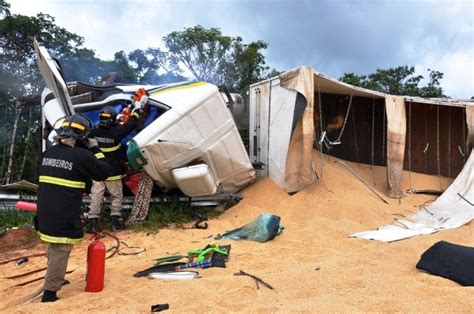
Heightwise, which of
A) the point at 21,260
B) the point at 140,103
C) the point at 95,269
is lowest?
the point at 21,260

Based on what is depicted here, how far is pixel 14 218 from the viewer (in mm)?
6750

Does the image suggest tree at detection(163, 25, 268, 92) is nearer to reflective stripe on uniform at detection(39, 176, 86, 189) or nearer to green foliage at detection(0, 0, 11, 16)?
green foliage at detection(0, 0, 11, 16)

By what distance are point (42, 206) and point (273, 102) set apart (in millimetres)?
5050

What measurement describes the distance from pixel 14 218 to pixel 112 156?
2.09 metres

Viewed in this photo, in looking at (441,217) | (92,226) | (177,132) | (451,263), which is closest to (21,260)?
(92,226)

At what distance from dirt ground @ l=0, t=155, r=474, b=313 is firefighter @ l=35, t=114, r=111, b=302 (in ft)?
0.86

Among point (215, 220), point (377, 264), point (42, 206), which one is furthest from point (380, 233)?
point (42, 206)

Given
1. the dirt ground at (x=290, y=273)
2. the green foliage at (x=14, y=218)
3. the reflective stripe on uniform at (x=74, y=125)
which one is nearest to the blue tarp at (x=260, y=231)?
the dirt ground at (x=290, y=273)

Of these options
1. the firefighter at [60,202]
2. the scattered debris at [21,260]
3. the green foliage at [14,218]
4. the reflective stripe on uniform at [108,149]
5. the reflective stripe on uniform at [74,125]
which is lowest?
the scattered debris at [21,260]

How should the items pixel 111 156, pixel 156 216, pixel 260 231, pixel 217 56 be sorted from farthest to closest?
1. pixel 217 56
2. pixel 156 216
3. pixel 111 156
4. pixel 260 231

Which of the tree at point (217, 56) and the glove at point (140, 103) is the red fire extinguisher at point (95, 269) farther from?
the tree at point (217, 56)

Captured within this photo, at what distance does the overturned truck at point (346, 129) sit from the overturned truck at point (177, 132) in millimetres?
901

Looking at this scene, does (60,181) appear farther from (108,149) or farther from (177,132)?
(177,132)

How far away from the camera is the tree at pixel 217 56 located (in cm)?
1728
